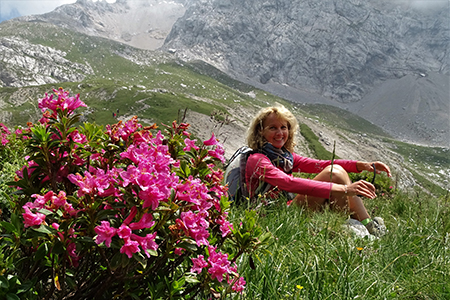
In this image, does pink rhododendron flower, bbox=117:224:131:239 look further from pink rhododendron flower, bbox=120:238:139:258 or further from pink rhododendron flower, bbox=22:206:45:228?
pink rhododendron flower, bbox=22:206:45:228

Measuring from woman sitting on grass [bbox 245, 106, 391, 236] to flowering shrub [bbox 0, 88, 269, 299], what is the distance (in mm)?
2114

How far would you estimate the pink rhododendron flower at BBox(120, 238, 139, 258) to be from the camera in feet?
3.28

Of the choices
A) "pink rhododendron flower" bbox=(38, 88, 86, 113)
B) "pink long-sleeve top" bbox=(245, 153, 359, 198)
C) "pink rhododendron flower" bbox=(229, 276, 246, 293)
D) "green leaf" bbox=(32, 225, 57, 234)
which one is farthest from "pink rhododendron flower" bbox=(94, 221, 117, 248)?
"pink long-sleeve top" bbox=(245, 153, 359, 198)

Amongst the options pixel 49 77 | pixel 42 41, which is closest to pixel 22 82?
pixel 49 77

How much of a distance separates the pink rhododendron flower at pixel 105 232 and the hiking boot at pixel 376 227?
4.20m

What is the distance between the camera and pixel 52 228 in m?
1.11

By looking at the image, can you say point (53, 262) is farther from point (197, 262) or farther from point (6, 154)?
point (6, 154)

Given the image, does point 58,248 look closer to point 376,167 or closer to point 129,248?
point 129,248

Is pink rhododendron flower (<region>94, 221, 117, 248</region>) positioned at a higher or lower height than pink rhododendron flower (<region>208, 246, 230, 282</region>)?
higher

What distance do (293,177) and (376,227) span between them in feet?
4.93

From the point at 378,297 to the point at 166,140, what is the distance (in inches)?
76.0

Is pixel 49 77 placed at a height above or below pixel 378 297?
below

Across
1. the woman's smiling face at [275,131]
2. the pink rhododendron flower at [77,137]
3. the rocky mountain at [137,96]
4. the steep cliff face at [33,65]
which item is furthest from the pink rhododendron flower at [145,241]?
the steep cliff face at [33,65]

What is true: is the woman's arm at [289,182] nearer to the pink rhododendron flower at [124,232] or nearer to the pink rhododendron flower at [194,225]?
the pink rhododendron flower at [194,225]
